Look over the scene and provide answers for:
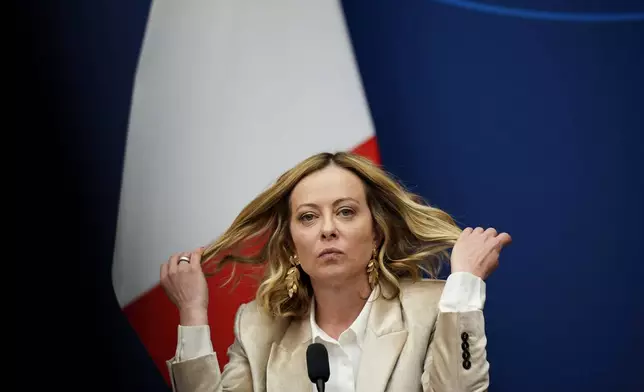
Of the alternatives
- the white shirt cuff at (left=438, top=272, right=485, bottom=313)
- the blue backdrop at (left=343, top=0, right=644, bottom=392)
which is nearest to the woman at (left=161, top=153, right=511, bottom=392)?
the white shirt cuff at (left=438, top=272, right=485, bottom=313)

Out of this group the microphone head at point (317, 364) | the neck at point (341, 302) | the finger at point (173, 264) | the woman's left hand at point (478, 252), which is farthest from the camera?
the finger at point (173, 264)

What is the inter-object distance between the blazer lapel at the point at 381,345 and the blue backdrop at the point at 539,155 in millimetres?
770

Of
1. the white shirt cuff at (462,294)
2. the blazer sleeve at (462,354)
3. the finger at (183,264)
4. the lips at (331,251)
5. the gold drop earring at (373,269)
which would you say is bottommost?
the blazer sleeve at (462,354)

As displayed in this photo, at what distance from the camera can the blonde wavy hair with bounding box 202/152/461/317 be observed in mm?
3010

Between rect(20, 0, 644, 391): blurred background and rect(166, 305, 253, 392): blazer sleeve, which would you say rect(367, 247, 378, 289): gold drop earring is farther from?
rect(20, 0, 644, 391): blurred background

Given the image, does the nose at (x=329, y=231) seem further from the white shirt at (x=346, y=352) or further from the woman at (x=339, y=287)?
the white shirt at (x=346, y=352)

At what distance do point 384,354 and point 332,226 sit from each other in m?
0.39

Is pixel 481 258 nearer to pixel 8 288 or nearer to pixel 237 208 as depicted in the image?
pixel 237 208

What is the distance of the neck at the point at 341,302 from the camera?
2.99 metres

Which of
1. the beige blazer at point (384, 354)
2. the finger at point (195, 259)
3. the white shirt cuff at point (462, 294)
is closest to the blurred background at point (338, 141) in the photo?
the finger at point (195, 259)

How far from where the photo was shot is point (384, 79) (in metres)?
3.68

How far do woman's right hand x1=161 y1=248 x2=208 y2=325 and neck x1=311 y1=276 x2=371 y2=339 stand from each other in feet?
1.14

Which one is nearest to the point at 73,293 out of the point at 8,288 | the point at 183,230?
the point at 8,288

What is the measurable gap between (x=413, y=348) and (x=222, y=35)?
1.44 metres
